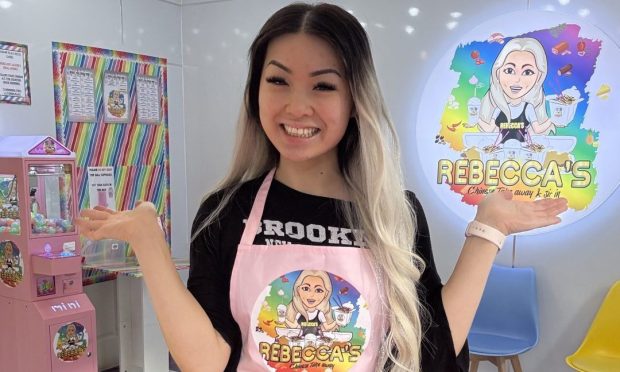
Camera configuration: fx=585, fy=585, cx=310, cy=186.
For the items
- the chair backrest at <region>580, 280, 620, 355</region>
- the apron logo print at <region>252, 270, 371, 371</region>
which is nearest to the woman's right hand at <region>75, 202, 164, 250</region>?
the apron logo print at <region>252, 270, 371, 371</region>

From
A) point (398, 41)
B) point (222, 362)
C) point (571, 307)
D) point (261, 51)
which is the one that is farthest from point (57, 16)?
point (571, 307)

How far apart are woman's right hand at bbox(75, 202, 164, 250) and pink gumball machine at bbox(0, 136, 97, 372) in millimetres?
2110

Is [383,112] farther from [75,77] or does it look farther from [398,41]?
[75,77]

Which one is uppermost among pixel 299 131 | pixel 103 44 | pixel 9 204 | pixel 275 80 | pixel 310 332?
pixel 103 44

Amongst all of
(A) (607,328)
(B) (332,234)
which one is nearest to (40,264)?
(B) (332,234)

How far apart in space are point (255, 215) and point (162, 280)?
0.85 ft

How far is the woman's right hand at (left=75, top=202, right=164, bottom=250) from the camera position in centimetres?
110

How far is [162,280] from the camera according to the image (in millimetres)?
1095

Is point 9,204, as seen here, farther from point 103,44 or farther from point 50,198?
point 103,44

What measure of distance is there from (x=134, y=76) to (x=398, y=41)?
188cm

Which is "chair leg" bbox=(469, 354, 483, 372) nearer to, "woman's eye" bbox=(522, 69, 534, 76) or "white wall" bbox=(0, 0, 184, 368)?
"woman's eye" bbox=(522, 69, 534, 76)

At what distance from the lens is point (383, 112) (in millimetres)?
1252

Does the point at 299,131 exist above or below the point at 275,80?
below

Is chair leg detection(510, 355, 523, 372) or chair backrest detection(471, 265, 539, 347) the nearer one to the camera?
chair leg detection(510, 355, 523, 372)
